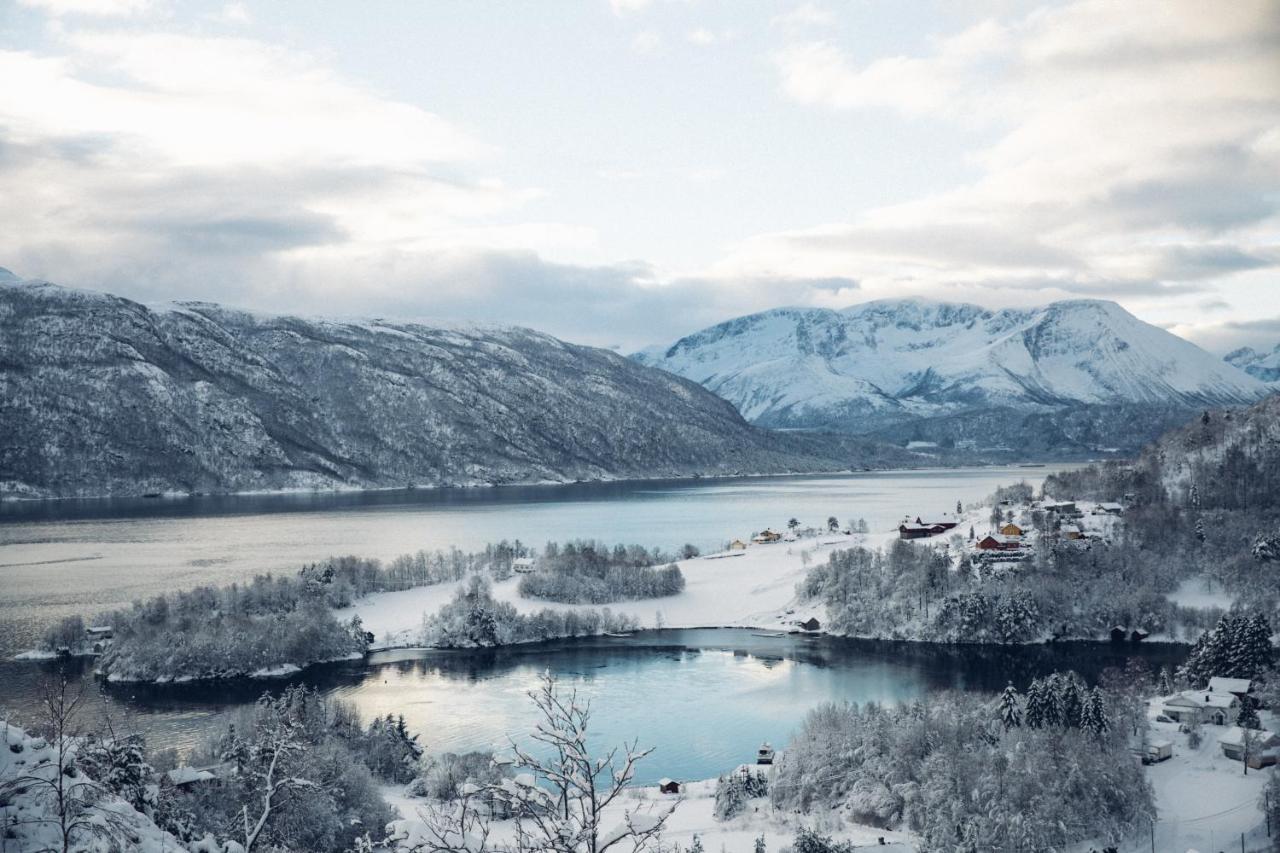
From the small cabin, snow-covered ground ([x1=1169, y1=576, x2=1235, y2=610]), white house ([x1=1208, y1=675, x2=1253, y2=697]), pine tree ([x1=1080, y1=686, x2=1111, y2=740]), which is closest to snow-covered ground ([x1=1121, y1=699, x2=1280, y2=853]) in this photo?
pine tree ([x1=1080, y1=686, x2=1111, y2=740])

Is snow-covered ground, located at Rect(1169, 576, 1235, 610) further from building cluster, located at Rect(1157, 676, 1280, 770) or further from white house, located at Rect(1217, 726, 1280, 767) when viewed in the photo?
white house, located at Rect(1217, 726, 1280, 767)

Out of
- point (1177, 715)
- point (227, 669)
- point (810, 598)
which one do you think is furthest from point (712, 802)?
point (810, 598)

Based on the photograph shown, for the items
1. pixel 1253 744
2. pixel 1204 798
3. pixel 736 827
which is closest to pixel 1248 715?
pixel 1253 744

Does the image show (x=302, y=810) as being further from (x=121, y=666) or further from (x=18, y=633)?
(x=18, y=633)

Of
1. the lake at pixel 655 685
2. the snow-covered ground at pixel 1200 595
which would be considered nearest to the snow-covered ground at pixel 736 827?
the lake at pixel 655 685

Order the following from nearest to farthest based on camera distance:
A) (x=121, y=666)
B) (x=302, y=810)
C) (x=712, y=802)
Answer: (x=302, y=810)
(x=712, y=802)
(x=121, y=666)

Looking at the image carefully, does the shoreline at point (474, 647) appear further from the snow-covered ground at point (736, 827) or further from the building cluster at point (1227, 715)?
the snow-covered ground at point (736, 827)

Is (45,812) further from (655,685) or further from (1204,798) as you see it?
(655,685)
